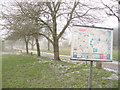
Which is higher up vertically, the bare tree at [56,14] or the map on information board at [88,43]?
the bare tree at [56,14]

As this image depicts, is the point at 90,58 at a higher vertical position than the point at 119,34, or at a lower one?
lower

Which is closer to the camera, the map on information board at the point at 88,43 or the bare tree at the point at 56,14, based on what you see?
the map on information board at the point at 88,43

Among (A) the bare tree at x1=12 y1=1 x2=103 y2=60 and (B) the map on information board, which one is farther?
(A) the bare tree at x1=12 y1=1 x2=103 y2=60

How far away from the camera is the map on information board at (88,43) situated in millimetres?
3127

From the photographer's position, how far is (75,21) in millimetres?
9055

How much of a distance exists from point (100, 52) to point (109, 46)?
0.36 m

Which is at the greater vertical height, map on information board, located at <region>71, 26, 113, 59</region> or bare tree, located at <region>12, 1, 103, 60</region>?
bare tree, located at <region>12, 1, 103, 60</region>

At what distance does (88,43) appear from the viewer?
3.15m

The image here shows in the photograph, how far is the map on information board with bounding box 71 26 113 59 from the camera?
3127 millimetres

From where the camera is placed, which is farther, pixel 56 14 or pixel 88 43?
pixel 56 14

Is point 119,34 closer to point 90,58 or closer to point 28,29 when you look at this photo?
point 90,58

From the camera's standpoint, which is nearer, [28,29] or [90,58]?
[90,58]

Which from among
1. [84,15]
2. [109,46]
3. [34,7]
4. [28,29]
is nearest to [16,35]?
A: [28,29]

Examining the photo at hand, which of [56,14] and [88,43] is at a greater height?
[56,14]
